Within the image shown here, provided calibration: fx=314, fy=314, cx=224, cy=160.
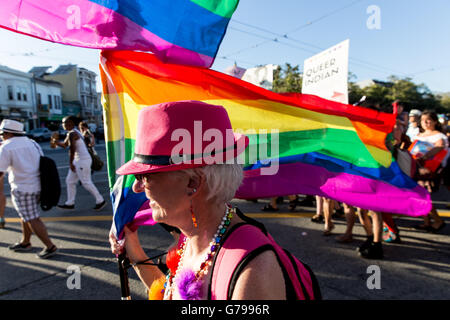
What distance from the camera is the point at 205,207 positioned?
4.19ft

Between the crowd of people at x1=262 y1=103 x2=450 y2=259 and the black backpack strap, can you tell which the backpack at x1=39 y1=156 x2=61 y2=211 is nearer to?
the crowd of people at x1=262 y1=103 x2=450 y2=259

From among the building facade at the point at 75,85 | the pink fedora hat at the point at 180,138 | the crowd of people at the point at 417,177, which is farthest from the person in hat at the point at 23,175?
the building facade at the point at 75,85

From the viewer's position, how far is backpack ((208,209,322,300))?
1037mm

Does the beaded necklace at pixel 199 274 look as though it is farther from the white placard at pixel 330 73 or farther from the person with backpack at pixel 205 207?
the white placard at pixel 330 73

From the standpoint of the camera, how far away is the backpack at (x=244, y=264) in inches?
40.8

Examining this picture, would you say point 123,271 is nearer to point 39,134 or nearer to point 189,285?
point 189,285

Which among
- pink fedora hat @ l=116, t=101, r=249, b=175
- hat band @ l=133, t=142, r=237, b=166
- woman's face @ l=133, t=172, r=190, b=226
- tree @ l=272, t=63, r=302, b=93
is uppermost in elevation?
tree @ l=272, t=63, r=302, b=93

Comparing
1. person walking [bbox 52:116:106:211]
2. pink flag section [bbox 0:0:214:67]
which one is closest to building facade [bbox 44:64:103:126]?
person walking [bbox 52:116:106:211]

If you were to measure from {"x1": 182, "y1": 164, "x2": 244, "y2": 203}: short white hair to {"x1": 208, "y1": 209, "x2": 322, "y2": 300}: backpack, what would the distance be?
145 millimetres

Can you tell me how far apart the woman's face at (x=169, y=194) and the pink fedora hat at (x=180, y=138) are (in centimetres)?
6

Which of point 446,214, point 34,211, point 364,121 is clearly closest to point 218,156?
point 364,121

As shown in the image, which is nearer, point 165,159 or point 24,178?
point 165,159

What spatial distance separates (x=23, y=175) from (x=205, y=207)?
13.3ft

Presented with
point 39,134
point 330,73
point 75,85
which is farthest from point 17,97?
point 330,73
